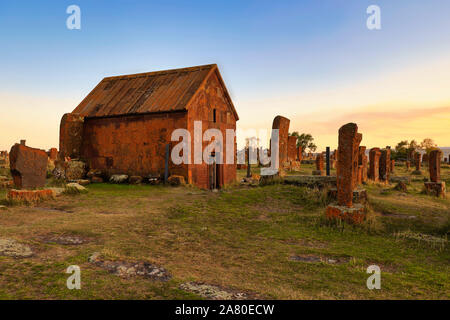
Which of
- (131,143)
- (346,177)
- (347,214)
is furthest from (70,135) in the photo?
(347,214)

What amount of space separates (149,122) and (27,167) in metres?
5.89

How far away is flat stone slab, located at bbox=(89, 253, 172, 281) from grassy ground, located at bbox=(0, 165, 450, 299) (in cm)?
14

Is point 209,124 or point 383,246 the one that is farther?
point 209,124

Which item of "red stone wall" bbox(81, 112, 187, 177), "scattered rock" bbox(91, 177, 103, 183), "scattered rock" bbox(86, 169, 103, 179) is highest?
"red stone wall" bbox(81, 112, 187, 177)

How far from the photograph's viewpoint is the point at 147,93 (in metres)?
16.0

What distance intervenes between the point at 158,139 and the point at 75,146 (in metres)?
4.66

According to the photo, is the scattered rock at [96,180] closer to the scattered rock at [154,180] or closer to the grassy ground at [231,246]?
the scattered rock at [154,180]

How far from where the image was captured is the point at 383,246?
6078 mm

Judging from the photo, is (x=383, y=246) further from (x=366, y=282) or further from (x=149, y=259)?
(x=149, y=259)

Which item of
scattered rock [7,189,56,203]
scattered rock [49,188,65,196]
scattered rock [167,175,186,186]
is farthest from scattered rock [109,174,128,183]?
scattered rock [7,189,56,203]

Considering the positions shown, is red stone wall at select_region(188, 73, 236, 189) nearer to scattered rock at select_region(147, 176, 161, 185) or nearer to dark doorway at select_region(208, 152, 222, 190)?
dark doorway at select_region(208, 152, 222, 190)

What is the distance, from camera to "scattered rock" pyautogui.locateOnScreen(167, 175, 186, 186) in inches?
531
